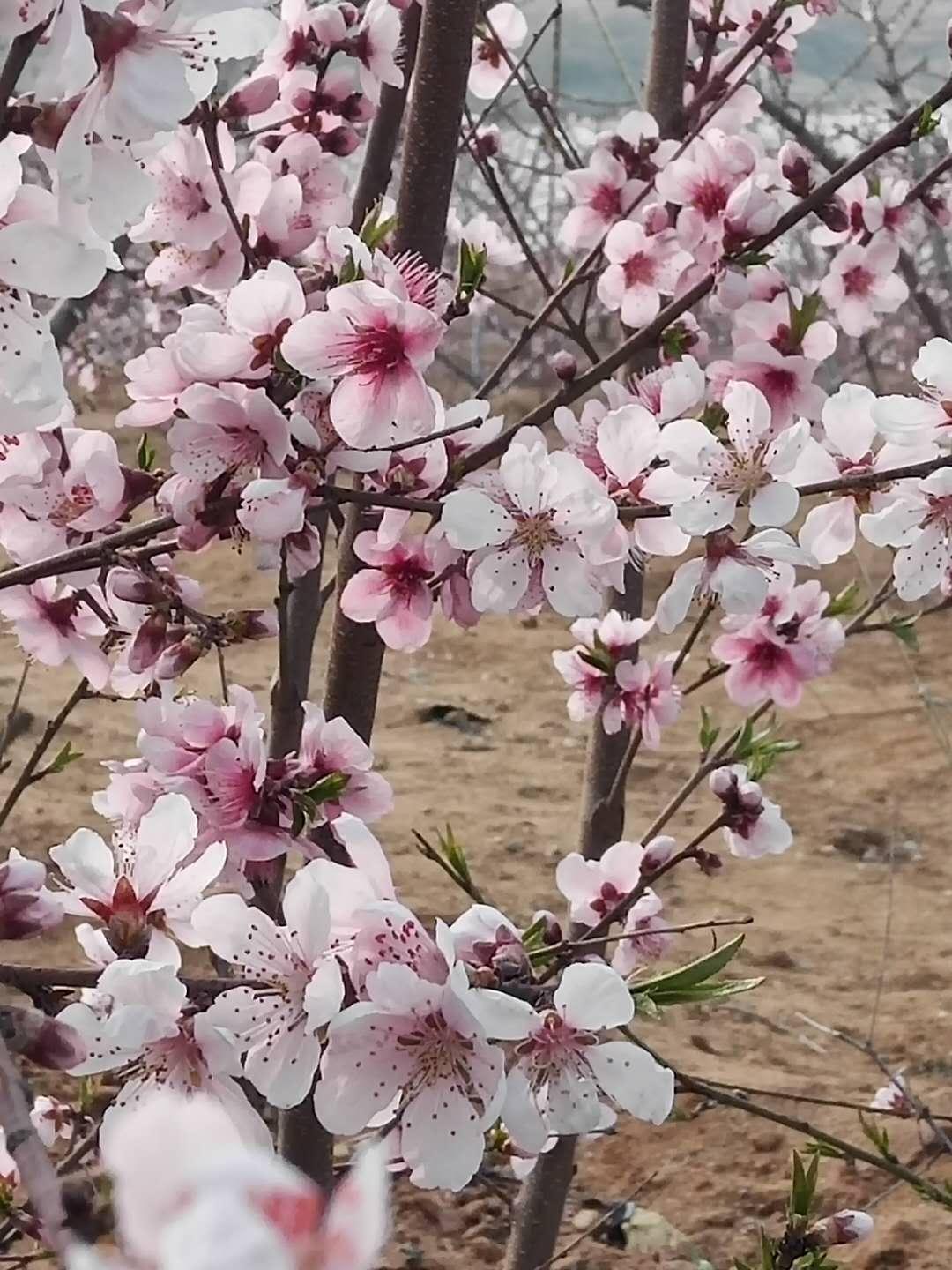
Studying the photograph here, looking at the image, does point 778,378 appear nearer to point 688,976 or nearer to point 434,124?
point 434,124

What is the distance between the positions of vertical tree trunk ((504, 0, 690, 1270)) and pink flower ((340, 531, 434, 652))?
0.56 meters

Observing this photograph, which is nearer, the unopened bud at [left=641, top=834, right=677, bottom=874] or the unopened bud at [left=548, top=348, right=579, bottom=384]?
the unopened bud at [left=548, top=348, right=579, bottom=384]

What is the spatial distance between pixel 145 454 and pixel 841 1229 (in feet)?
3.26

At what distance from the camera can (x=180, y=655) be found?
3.66ft

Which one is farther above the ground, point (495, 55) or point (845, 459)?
Answer: point (495, 55)

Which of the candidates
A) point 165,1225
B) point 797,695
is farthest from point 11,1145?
point 797,695

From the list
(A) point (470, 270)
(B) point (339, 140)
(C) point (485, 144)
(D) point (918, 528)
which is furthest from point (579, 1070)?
(C) point (485, 144)

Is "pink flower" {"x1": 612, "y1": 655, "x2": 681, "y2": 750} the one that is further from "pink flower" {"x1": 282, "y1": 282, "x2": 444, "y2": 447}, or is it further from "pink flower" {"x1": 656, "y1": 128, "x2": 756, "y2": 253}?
"pink flower" {"x1": 282, "y1": 282, "x2": 444, "y2": 447}

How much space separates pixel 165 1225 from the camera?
0.25 metres

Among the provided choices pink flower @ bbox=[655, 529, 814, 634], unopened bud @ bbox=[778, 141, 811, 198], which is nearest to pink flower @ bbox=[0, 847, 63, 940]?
pink flower @ bbox=[655, 529, 814, 634]

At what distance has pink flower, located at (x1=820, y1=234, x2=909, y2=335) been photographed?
1917 mm

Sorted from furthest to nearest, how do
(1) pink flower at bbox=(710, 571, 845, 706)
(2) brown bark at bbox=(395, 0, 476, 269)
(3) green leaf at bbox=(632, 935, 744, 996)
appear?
(1) pink flower at bbox=(710, 571, 845, 706) → (2) brown bark at bbox=(395, 0, 476, 269) → (3) green leaf at bbox=(632, 935, 744, 996)

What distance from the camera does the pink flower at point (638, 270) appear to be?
1.71 metres

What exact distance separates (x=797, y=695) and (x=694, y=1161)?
121 cm
